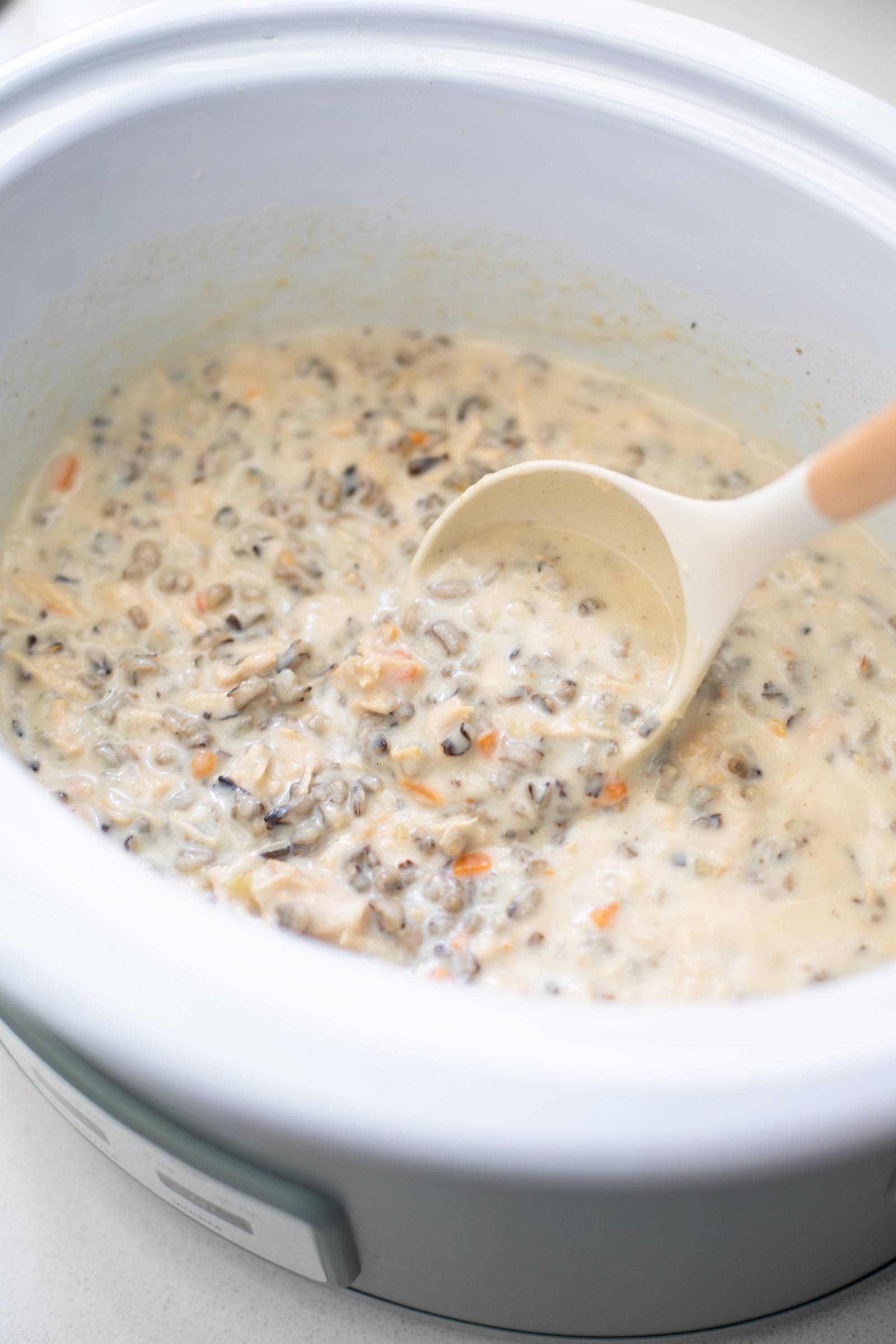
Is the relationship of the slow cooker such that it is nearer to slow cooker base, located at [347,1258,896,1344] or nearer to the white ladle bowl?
slow cooker base, located at [347,1258,896,1344]

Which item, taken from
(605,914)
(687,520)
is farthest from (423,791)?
(687,520)

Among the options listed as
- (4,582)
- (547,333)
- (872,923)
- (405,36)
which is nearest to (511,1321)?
(872,923)

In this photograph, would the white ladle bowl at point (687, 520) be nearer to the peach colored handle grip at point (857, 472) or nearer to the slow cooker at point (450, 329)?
the peach colored handle grip at point (857, 472)

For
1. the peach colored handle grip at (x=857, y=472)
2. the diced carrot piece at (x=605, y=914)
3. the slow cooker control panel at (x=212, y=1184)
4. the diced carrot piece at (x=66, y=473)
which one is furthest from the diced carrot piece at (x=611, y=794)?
the diced carrot piece at (x=66, y=473)

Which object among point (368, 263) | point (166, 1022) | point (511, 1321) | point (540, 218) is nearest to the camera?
point (166, 1022)

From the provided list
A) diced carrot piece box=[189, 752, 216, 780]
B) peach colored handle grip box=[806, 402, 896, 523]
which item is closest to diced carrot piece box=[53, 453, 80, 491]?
diced carrot piece box=[189, 752, 216, 780]

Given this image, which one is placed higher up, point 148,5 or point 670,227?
point 670,227

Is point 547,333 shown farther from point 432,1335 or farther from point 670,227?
point 432,1335

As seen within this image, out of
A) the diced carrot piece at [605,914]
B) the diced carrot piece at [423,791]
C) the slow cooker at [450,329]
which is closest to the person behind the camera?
the slow cooker at [450,329]
